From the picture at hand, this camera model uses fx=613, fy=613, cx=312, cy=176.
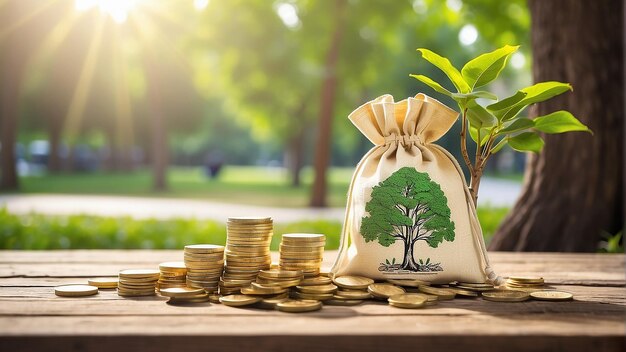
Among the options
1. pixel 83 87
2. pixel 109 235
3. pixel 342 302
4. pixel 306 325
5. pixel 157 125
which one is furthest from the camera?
pixel 83 87

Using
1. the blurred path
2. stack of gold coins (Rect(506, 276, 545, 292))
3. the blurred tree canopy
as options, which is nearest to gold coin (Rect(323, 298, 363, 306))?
stack of gold coins (Rect(506, 276, 545, 292))

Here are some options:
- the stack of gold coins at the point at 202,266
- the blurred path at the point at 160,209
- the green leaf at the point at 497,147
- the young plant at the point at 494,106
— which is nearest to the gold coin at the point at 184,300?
the stack of gold coins at the point at 202,266

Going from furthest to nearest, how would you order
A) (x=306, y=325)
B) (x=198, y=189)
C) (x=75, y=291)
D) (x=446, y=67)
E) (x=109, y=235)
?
(x=198, y=189), (x=109, y=235), (x=446, y=67), (x=75, y=291), (x=306, y=325)

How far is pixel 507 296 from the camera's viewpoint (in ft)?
6.41

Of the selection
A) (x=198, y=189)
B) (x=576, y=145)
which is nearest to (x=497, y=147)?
(x=576, y=145)

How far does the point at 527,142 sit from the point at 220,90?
58.9 ft

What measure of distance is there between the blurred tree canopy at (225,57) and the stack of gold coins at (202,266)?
7.05m

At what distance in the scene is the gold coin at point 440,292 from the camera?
77.2 inches

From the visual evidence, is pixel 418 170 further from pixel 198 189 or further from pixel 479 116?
pixel 198 189

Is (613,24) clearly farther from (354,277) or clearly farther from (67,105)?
(67,105)

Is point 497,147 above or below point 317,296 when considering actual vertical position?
above

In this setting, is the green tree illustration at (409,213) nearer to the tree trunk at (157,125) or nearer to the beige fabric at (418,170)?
the beige fabric at (418,170)

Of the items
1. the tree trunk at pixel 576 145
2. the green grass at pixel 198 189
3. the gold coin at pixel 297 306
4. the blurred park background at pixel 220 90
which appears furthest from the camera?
the green grass at pixel 198 189

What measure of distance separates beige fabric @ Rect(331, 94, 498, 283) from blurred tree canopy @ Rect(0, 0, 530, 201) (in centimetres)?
649
